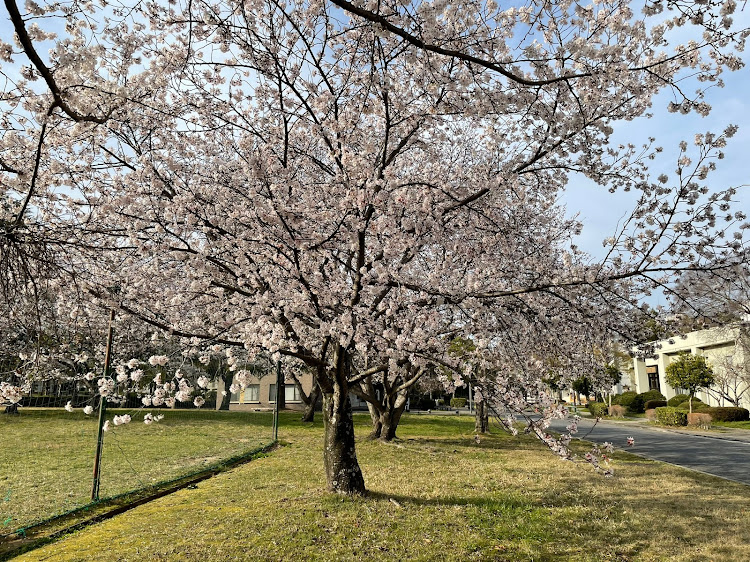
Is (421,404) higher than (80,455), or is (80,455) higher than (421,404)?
(80,455)

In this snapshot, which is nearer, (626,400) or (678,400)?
(678,400)

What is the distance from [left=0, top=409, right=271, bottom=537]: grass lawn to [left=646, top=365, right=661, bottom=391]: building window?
130 feet

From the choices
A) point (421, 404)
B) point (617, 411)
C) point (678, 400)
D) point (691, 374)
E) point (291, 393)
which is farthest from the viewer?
point (421, 404)

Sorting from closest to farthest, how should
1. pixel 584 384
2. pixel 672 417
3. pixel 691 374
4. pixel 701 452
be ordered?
pixel 701 452, pixel 584 384, pixel 672 417, pixel 691 374

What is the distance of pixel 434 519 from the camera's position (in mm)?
5867

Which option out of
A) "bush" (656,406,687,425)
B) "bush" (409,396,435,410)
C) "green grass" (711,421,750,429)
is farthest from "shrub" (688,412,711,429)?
"bush" (409,396,435,410)

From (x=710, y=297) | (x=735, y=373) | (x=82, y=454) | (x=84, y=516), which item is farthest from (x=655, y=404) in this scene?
(x=84, y=516)

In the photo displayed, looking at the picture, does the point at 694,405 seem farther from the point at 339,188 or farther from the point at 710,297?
the point at 339,188

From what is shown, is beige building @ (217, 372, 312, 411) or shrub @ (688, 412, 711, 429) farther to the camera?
beige building @ (217, 372, 312, 411)

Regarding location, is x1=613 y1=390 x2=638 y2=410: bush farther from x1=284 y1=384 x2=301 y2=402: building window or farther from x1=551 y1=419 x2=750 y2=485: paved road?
x1=284 y1=384 x2=301 y2=402: building window

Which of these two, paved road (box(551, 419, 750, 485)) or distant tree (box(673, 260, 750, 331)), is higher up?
distant tree (box(673, 260, 750, 331))

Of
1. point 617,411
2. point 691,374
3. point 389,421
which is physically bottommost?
point 617,411

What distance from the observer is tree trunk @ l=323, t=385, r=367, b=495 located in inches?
265

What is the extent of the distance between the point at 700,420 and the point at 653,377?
76.1 feet
